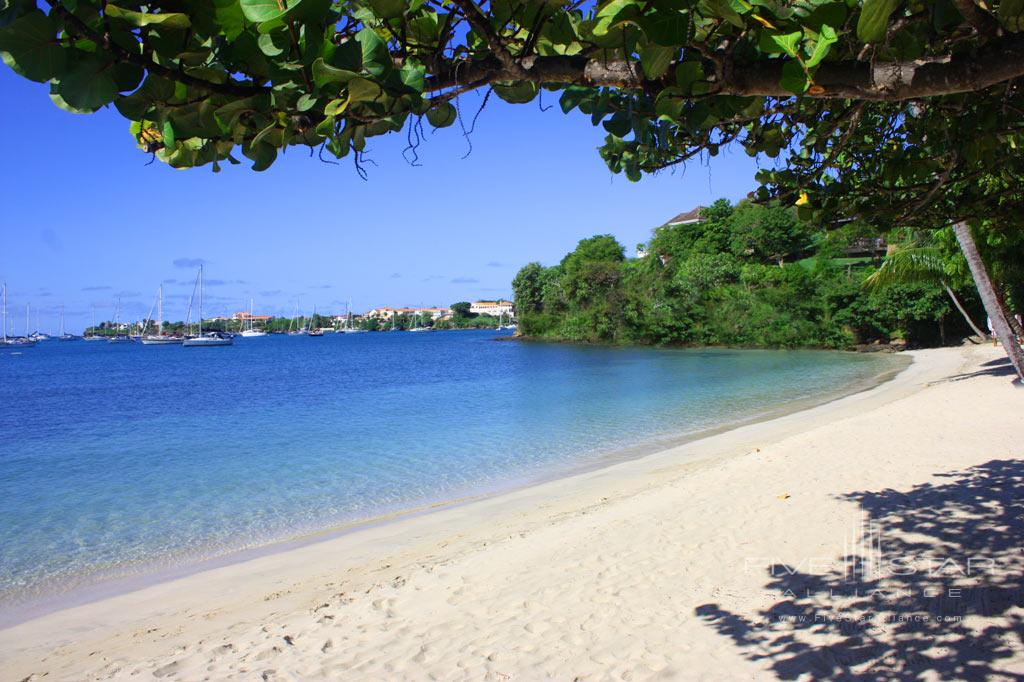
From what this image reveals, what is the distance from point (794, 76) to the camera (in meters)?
1.85

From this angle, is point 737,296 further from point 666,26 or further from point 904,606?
point 666,26

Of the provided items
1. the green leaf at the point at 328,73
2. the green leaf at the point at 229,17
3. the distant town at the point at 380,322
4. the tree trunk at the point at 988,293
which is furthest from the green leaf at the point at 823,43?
the distant town at the point at 380,322

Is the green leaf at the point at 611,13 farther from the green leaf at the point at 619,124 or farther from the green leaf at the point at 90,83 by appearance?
the green leaf at the point at 90,83

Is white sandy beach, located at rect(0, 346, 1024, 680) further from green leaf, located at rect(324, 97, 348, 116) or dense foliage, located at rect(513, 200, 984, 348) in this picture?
dense foliage, located at rect(513, 200, 984, 348)

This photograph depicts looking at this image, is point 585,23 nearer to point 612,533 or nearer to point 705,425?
point 612,533

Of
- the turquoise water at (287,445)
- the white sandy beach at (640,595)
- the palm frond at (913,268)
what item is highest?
the palm frond at (913,268)

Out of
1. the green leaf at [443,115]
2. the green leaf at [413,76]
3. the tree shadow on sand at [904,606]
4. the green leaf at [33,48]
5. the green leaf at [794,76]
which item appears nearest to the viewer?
the green leaf at [33,48]

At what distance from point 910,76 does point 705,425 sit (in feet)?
49.6

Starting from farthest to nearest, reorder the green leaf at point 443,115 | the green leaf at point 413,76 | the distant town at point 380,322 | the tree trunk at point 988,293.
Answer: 1. the distant town at point 380,322
2. the tree trunk at point 988,293
3. the green leaf at point 443,115
4. the green leaf at point 413,76

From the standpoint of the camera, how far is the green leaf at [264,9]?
4.67 ft

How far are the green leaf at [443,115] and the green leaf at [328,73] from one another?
22.7 inches

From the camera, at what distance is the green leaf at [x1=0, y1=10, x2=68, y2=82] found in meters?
1.39

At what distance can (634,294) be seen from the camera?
5678cm

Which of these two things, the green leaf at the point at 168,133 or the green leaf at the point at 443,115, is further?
the green leaf at the point at 443,115
